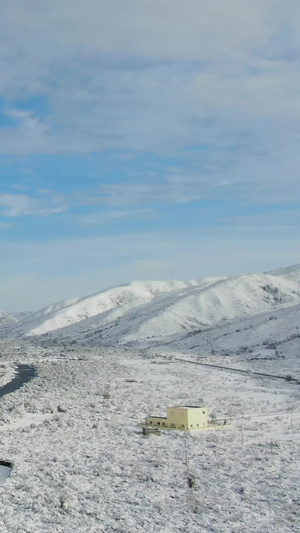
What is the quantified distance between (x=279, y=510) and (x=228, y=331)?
97.5 m

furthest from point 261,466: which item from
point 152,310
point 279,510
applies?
point 152,310

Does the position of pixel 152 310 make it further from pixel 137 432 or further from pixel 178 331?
pixel 137 432

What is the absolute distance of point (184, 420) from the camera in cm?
3403

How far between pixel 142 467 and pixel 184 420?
27.2 ft

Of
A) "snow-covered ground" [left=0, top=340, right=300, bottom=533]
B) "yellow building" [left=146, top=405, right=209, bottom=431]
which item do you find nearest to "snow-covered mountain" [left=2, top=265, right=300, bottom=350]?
"snow-covered ground" [left=0, top=340, right=300, bottom=533]

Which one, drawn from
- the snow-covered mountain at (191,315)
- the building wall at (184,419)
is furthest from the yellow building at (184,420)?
the snow-covered mountain at (191,315)

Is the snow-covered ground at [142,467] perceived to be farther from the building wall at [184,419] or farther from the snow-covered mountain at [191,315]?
the snow-covered mountain at [191,315]

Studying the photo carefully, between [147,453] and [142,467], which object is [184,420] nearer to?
[147,453]

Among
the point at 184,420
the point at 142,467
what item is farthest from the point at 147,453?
the point at 184,420

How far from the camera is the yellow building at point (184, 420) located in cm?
3391

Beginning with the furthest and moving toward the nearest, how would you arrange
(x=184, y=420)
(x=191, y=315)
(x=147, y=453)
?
(x=191, y=315) → (x=184, y=420) → (x=147, y=453)

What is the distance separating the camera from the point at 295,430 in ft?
111

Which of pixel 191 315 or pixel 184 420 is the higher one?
pixel 191 315

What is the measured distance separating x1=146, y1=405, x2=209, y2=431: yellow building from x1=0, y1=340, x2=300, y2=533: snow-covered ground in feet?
3.43
